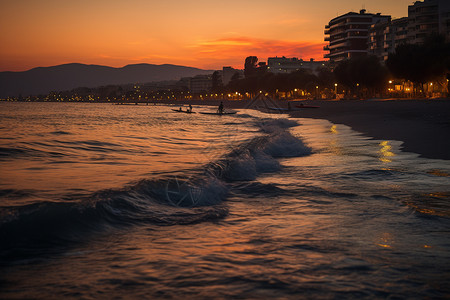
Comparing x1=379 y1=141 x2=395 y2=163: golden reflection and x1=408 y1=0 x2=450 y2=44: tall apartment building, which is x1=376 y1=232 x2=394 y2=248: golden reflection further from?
x1=408 y1=0 x2=450 y2=44: tall apartment building

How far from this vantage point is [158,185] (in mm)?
10484

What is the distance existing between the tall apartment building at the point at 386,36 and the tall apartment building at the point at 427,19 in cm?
483

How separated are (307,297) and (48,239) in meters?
4.09

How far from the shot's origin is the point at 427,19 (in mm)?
123562

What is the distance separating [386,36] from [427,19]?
80.0ft

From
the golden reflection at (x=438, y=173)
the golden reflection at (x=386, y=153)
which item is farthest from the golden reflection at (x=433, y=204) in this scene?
the golden reflection at (x=386, y=153)

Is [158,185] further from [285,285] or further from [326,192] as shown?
[285,285]

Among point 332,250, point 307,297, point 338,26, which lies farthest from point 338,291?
point 338,26

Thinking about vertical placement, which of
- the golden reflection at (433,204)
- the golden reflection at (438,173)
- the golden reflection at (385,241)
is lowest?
the golden reflection at (385,241)

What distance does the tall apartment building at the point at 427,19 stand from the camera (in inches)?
4670

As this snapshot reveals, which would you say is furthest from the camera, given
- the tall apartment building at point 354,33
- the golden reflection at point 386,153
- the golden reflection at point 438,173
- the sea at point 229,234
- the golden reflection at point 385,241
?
the tall apartment building at point 354,33

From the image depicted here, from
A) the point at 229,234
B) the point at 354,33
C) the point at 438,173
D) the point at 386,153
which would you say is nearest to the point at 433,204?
the point at 438,173

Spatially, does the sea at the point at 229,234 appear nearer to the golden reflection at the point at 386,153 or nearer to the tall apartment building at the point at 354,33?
the golden reflection at the point at 386,153

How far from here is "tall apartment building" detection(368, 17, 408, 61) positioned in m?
136
